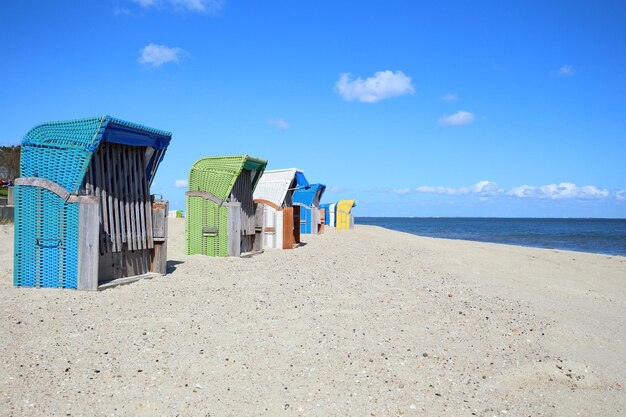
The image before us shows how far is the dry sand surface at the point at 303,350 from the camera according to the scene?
417 centimetres

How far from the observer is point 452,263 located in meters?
14.8

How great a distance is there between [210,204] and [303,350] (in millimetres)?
8472

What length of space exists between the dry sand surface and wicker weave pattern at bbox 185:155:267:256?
3749 millimetres

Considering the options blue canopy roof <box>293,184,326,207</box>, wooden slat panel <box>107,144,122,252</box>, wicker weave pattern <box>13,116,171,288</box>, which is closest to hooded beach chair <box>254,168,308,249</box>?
blue canopy roof <box>293,184,326,207</box>

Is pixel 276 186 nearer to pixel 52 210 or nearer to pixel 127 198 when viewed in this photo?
pixel 127 198

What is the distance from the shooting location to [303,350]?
5.44 m

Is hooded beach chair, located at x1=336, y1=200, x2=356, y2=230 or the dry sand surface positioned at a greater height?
hooded beach chair, located at x1=336, y1=200, x2=356, y2=230

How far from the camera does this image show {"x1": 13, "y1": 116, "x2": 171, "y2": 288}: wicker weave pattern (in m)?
7.64

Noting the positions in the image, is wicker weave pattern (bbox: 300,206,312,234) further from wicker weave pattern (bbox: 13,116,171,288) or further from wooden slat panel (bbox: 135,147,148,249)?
wicker weave pattern (bbox: 13,116,171,288)

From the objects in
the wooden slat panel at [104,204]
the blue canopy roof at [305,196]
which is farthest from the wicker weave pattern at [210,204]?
the blue canopy roof at [305,196]

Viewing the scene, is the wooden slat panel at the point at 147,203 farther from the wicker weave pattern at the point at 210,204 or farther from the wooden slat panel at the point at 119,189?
the wicker weave pattern at the point at 210,204

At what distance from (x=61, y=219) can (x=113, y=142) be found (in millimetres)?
1587

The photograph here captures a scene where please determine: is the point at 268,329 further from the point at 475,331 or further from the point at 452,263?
the point at 452,263

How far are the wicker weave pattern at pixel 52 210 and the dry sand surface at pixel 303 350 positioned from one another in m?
0.40
